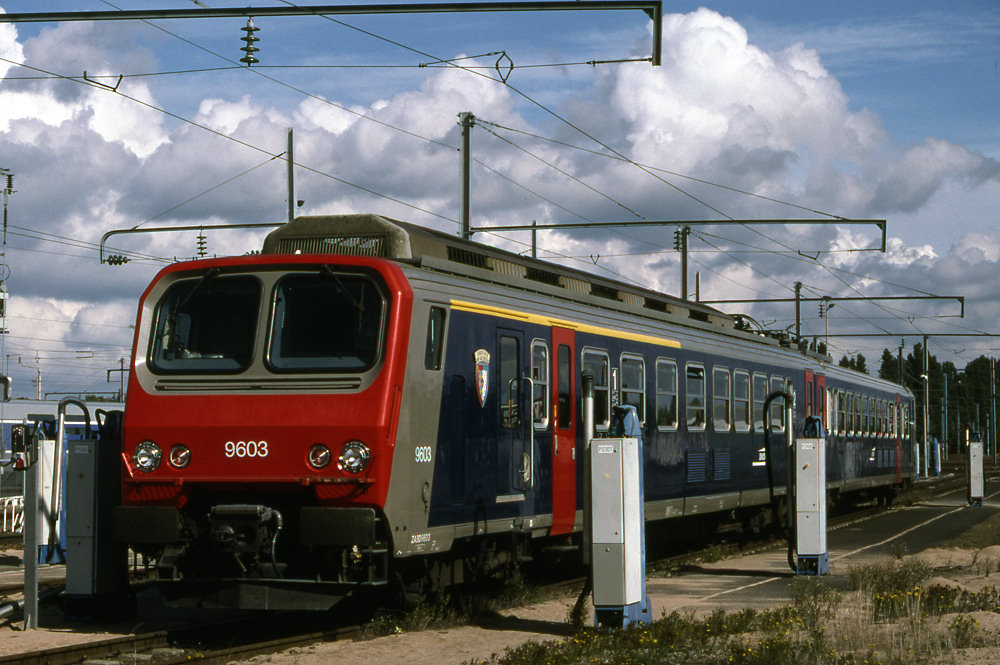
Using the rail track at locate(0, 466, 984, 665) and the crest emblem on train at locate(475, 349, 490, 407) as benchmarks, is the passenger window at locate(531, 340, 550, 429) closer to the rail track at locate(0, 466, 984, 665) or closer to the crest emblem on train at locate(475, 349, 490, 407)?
the crest emblem on train at locate(475, 349, 490, 407)

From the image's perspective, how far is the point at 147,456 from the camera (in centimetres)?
1126

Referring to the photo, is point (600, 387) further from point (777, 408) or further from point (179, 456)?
point (777, 408)

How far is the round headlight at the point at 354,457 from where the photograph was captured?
1062 cm

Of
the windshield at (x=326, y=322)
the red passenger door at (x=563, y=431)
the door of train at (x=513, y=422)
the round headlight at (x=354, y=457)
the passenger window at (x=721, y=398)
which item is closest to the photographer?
the round headlight at (x=354, y=457)

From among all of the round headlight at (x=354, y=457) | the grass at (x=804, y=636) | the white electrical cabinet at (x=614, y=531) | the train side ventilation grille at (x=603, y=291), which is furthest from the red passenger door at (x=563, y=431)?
the round headlight at (x=354, y=457)

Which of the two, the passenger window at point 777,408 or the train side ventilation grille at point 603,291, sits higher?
the train side ventilation grille at point 603,291

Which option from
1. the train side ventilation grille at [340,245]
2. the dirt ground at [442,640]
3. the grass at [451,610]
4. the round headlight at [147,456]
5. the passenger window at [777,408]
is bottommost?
the dirt ground at [442,640]

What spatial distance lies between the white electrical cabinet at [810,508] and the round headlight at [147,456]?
8.57 meters

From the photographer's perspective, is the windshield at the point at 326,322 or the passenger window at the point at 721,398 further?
the passenger window at the point at 721,398

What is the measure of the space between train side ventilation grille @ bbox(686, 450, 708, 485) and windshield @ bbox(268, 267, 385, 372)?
777 centimetres

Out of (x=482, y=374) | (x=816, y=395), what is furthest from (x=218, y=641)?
(x=816, y=395)

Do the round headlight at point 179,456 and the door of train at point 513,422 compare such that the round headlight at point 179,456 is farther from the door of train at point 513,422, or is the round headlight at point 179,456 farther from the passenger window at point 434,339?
the door of train at point 513,422

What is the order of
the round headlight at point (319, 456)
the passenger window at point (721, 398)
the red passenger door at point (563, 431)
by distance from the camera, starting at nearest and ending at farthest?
the round headlight at point (319, 456) → the red passenger door at point (563, 431) → the passenger window at point (721, 398)

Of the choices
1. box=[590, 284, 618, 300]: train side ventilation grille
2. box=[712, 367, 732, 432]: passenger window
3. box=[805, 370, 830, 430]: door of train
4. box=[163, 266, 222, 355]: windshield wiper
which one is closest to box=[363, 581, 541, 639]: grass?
box=[163, 266, 222, 355]: windshield wiper
